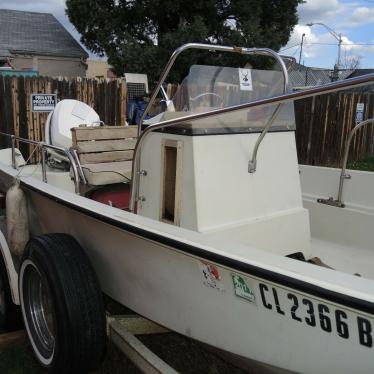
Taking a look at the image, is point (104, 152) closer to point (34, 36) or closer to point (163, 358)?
point (163, 358)

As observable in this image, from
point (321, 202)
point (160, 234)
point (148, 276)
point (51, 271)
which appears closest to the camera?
point (160, 234)

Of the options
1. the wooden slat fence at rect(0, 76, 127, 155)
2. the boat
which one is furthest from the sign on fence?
the boat

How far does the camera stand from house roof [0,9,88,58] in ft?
A: 77.6

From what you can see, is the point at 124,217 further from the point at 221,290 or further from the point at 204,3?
the point at 204,3

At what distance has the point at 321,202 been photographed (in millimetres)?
3482

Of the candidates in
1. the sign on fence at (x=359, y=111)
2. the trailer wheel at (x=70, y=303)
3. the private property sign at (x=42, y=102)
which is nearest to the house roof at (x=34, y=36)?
the private property sign at (x=42, y=102)

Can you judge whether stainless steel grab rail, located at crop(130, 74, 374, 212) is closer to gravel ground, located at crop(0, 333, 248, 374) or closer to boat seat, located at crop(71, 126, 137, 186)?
boat seat, located at crop(71, 126, 137, 186)

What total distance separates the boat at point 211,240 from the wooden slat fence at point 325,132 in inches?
278

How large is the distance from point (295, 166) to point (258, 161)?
0.32 m

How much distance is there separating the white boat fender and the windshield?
1.25m

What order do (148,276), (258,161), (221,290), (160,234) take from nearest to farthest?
(221,290), (160,234), (148,276), (258,161)

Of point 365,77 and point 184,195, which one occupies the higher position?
point 365,77

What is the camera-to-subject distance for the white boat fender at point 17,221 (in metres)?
3.16

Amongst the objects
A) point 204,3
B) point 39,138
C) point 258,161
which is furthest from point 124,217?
point 204,3
